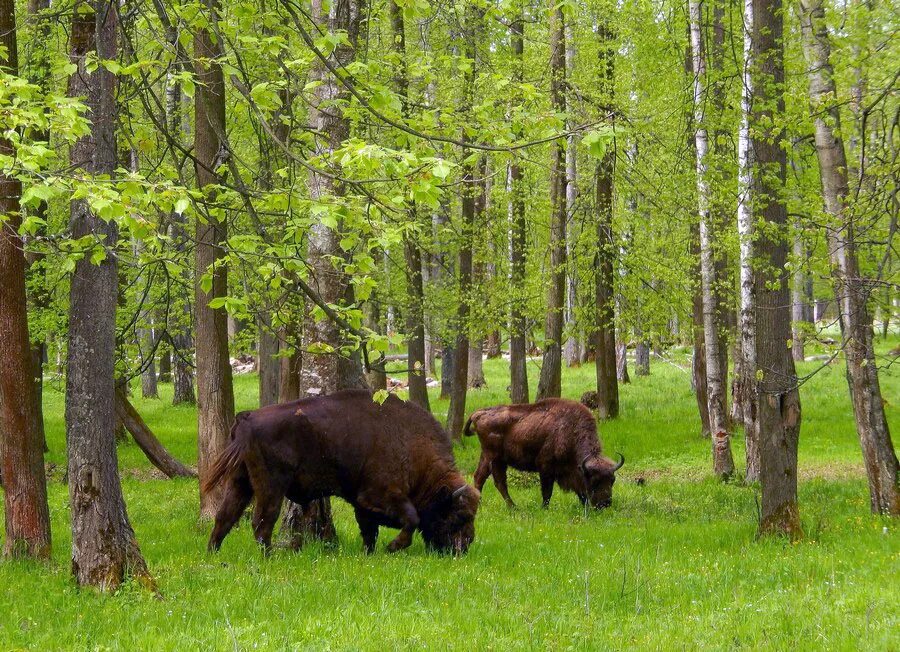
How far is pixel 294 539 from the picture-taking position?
10461 mm

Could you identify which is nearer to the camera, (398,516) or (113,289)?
(113,289)

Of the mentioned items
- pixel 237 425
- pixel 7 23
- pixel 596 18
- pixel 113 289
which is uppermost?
pixel 596 18

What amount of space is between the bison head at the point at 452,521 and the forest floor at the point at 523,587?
26cm

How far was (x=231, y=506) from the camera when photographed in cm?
1029

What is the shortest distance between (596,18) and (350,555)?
614 inches

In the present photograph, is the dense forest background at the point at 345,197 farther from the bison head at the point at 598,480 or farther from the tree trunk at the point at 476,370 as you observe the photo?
the tree trunk at the point at 476,370

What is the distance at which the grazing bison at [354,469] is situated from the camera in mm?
10211

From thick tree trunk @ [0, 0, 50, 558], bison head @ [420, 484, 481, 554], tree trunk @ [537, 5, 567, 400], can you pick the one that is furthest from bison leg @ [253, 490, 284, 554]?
tree trunk @ [537, 5, 567, 400]

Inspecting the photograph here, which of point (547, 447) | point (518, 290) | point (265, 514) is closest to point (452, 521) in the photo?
point (265, 514)

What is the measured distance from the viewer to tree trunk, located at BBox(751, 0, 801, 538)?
9789 mm

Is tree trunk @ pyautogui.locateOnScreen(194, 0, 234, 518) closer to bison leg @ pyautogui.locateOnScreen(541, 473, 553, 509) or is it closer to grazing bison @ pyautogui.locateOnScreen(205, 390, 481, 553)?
grazing bison @ pyautogui.locateOnScreen(205, 390, 481, 553)

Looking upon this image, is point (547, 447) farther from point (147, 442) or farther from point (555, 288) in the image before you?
point (147, 442)

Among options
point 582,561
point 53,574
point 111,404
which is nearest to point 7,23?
point 111,404

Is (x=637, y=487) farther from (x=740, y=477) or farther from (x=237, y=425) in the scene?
(x=237, y=425)
